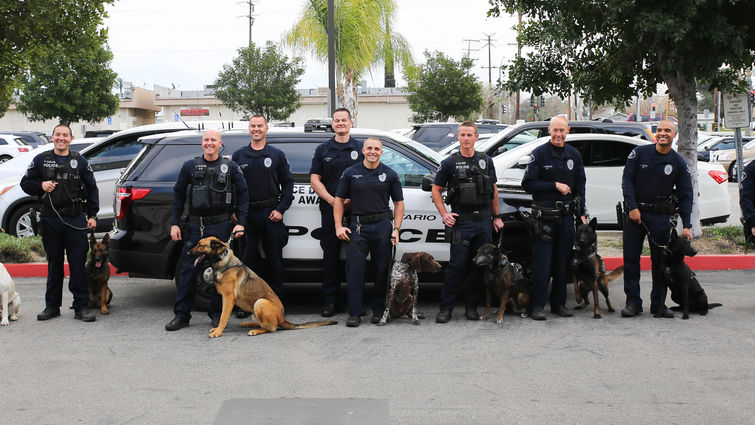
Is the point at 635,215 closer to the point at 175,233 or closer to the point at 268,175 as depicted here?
the point at 268,175

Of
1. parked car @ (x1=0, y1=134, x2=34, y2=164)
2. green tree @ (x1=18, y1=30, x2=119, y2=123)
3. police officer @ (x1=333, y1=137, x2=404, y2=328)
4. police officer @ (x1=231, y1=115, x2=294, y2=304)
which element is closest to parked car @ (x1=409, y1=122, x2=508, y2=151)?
police officer @ (x1=231, y1=115, x2=294, y2=304)

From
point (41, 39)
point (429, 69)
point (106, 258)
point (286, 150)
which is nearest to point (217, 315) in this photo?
point (106, 258)

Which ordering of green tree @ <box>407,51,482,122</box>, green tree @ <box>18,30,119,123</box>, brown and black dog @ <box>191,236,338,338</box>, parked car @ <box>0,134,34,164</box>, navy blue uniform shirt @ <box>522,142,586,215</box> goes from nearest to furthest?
brown and black dog @ <box>191,236,338,338</box> < navy blue uniform shirt @ <box>522,142,586,215</box> < parked car @ <box>0,134,34,164</box> < green tree @ <box>18,30,119,123</box> < green tree @ <box>407,51,482,122</box>

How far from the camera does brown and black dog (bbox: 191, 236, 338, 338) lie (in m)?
6.48

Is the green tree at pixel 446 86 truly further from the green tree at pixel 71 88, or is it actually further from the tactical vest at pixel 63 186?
the tactical vest at pixel 63 186

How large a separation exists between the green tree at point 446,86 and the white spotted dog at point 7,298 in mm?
34425

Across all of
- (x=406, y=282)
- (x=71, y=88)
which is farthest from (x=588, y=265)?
(x=71, y=88)

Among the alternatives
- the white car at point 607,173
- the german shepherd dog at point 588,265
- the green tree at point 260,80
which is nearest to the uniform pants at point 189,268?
the german shepherd dog at point 588,265

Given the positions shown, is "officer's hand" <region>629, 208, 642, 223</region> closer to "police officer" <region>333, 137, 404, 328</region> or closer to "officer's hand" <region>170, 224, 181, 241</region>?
"police officer" <region>333, 137, 404, 328</region>

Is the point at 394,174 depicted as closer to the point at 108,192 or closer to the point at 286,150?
the point at 286,150

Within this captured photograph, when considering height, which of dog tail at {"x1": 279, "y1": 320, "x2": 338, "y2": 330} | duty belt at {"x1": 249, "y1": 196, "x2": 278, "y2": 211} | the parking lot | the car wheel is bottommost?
the parking lot

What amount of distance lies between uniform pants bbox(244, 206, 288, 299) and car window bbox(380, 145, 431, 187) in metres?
1.25

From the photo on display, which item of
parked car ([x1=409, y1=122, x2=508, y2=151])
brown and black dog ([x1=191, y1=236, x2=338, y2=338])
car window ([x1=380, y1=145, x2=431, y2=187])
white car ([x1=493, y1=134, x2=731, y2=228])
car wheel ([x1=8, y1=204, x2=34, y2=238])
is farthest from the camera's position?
parked car ([x1=409, y1=122, x2=508, y2=151])

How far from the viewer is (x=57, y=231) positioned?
6.91 metres
